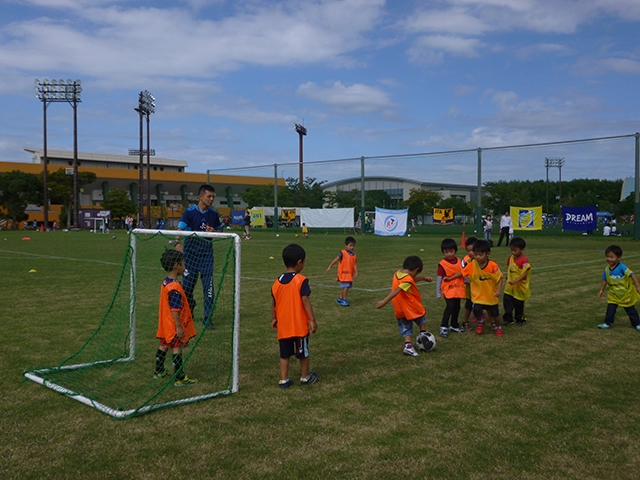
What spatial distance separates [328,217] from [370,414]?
34.9 meters

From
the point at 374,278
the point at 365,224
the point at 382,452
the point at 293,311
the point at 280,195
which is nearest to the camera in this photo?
the point at 382,452

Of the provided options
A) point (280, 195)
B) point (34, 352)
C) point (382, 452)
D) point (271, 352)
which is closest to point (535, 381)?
point (382, 452)

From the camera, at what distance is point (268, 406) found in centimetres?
485

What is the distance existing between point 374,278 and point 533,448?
1001 centimetres

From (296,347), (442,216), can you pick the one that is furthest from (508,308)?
(442,216)

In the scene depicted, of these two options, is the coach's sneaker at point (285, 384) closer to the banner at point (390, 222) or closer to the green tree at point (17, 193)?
the banner at point (390, 222)

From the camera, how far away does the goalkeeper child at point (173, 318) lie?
5.42 meters

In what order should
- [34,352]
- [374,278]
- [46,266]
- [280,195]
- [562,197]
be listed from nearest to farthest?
[34,352]
[374,278]
[46,266]
[562,197]
[280,195]

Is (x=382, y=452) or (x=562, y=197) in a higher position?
(x=562, y=197)

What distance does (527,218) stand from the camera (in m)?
30.6

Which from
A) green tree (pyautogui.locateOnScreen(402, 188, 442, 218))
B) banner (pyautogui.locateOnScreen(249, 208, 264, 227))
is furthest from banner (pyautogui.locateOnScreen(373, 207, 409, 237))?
banner (pyautogui.locateOnScreen(249, 208, 264, 227))

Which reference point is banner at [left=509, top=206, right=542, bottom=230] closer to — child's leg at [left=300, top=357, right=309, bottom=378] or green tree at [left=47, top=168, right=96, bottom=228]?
child's leg at [left=300, top=357, right=309, bottom=378]

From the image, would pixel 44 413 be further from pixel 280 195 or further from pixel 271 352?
pixel 280 195

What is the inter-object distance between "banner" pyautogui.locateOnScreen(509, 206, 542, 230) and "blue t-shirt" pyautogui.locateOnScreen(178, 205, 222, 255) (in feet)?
83.4
